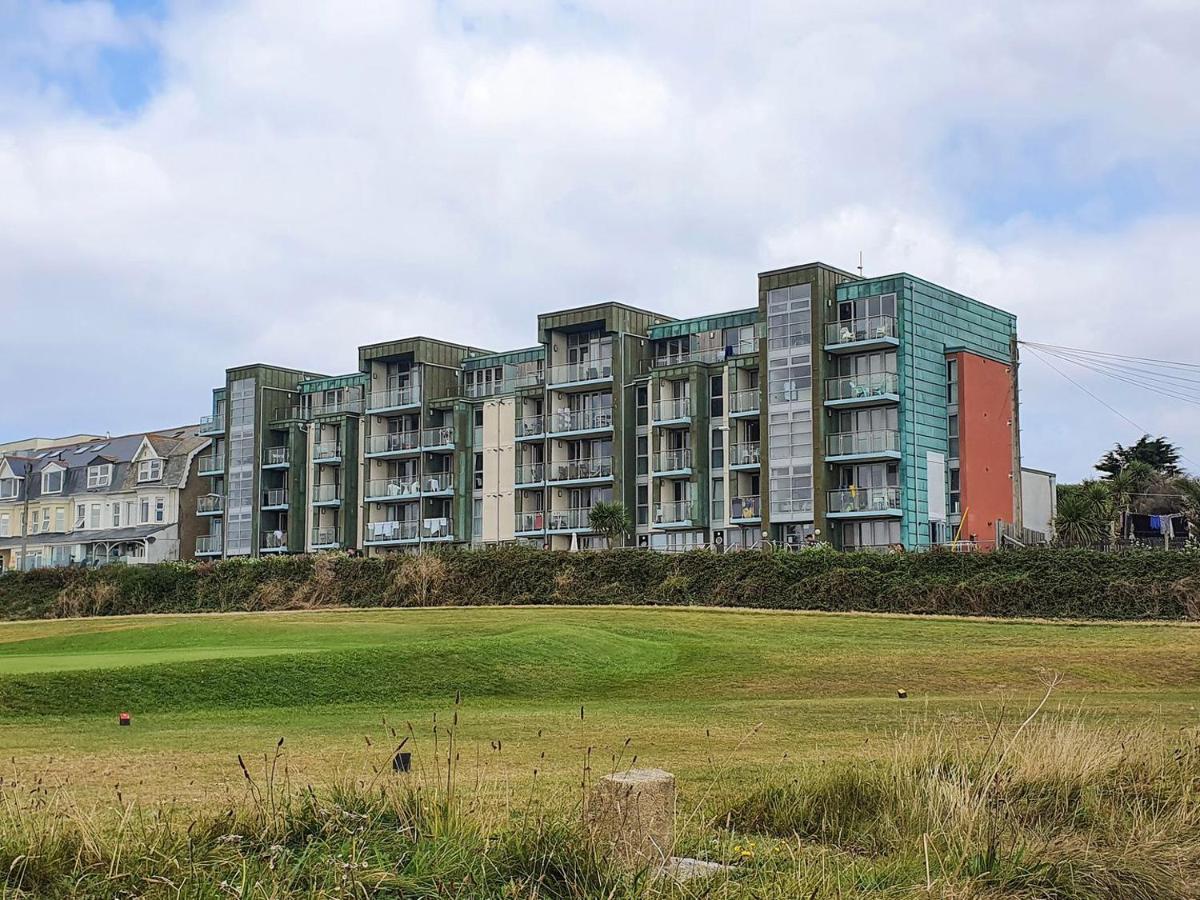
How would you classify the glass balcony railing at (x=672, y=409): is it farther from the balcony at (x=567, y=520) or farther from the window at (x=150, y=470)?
the window at (x=150, y=470)

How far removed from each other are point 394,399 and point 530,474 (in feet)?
37.2

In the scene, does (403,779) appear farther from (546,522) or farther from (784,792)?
(546,522)

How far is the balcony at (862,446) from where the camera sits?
57062mm

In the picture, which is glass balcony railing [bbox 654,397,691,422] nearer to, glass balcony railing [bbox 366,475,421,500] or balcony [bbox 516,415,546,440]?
balcony [bbox 516,415,546,440]

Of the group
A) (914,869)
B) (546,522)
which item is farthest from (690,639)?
(546,522)

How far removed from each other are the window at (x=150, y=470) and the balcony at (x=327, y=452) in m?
16.0

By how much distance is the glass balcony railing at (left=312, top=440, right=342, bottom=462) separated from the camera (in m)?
80.2

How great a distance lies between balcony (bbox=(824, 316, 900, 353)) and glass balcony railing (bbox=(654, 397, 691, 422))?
8.58 m

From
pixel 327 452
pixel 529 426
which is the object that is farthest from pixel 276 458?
pixel 529 426

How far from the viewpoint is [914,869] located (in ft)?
29.6

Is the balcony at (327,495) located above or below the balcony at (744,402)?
below

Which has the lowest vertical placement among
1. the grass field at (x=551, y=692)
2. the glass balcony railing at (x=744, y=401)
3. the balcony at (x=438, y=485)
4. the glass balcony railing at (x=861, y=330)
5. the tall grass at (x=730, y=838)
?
the grass field at (x=551, y=692)

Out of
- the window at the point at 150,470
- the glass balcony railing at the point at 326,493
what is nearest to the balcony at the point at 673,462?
the glass balcony railing at the point at 326,493

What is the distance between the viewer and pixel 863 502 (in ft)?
189
